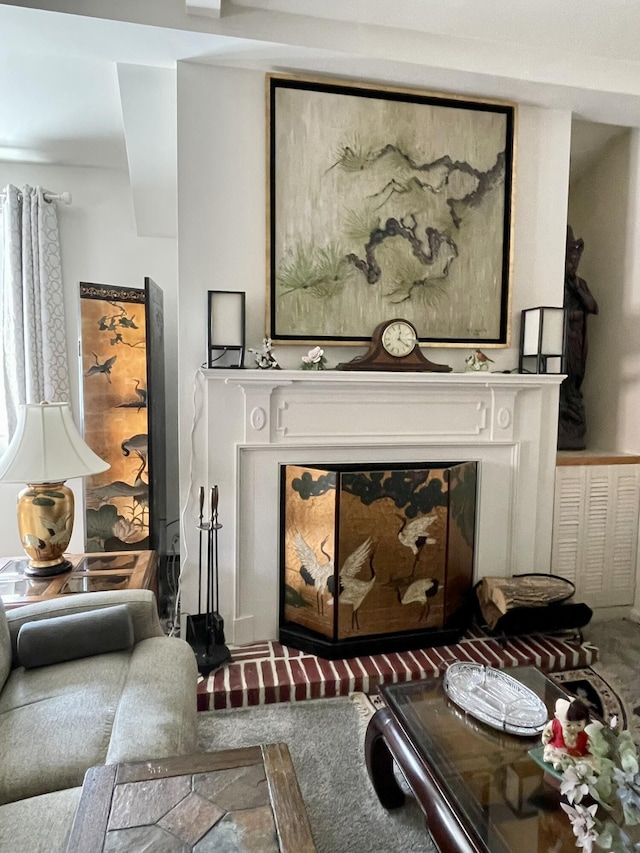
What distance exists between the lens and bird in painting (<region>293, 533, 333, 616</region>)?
7.81 feet

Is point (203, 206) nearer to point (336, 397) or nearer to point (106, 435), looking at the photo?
point (336, 397)

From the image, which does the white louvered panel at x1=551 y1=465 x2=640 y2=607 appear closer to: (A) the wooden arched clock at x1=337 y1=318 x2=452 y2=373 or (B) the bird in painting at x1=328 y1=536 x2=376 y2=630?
(A) the wooden arched clock at x1=337 y1=318 x2=452 y2=373

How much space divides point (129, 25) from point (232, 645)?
8.57 feet

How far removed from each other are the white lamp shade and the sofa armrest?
1.59 feet

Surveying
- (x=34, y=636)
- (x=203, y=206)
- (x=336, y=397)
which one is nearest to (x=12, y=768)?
(x=34, y=636)

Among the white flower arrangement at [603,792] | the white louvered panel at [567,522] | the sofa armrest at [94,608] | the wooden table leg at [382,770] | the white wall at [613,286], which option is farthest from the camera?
the white wall at [613,286]

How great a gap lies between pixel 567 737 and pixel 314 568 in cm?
133

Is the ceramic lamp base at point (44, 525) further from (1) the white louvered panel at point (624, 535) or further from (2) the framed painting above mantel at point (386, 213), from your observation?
(1) the white louvered panel at point (624, 535)

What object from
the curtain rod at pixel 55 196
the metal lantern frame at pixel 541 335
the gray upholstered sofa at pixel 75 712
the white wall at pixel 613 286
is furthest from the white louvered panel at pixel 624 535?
the curtain rod at pixel 55 196

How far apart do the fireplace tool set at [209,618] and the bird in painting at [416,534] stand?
841 millimetres

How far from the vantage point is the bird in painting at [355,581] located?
7.79ft

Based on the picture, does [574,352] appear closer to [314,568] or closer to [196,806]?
[314,568]

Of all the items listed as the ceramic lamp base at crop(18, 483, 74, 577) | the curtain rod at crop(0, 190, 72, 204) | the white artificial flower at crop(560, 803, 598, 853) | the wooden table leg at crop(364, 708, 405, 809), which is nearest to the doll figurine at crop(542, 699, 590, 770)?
the white artificial flower at crop(560, 803, 598, 853)

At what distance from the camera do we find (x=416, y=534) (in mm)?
2473
